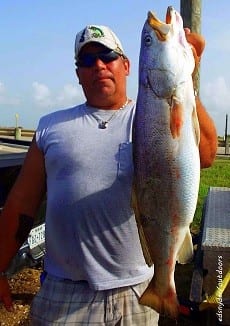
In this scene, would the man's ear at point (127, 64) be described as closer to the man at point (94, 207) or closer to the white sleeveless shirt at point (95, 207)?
the man at point (94, 207)

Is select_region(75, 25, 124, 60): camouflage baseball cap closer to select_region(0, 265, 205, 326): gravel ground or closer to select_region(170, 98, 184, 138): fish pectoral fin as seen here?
select_region(170, 98, 184, 138): fish pectoral fin

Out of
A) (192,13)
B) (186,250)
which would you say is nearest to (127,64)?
(186,250)

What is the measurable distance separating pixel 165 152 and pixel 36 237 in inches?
126

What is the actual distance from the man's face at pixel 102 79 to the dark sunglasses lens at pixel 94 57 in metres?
0.01

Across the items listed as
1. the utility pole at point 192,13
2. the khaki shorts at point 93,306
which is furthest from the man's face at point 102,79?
the utility pole at point 192,13

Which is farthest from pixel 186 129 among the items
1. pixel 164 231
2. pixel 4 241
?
pixel 4 241

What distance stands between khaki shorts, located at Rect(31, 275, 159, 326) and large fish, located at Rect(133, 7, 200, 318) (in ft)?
0.92

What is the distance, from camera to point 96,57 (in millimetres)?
2822

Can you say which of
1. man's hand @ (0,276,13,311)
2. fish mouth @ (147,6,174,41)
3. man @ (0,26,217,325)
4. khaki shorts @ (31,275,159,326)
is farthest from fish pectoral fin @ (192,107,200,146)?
man's hand @ (0,276,13,311)

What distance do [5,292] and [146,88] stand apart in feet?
4.59

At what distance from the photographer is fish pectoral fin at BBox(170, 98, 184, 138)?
2.25 meters

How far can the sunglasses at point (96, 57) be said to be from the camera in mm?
2822

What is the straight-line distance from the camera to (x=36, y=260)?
530 centimetres

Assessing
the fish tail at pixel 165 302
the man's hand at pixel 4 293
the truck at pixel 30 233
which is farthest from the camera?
the truck at pixel 30 233
